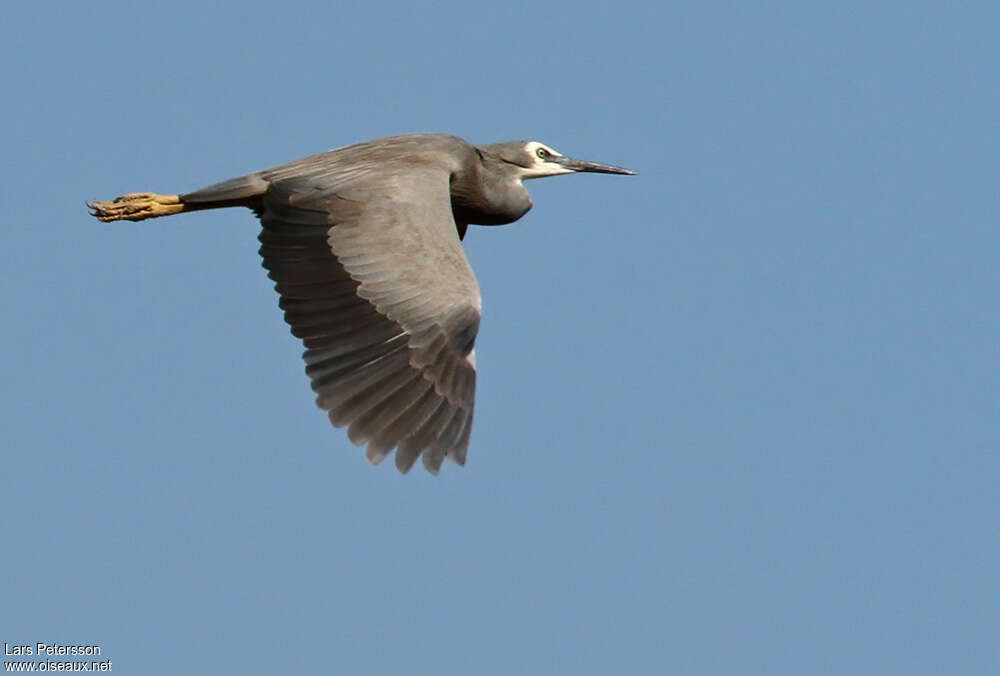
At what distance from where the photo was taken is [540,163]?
1277 cm

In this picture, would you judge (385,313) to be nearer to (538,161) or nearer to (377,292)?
(377,292)

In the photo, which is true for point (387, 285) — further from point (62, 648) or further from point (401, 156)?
point (62, 648)

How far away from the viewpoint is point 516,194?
12453 mm

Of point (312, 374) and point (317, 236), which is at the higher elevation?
point (317, 236)

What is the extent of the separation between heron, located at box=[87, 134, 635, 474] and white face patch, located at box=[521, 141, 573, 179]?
1.65m

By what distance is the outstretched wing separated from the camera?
9.72m

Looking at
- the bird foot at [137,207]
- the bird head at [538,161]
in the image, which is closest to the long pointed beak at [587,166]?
the bird head at [538,161]

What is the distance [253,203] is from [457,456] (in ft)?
8.31

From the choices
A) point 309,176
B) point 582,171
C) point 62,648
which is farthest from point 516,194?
point 62,648

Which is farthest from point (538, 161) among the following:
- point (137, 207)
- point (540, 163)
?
point (137, 207)

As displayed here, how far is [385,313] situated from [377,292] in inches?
5.6

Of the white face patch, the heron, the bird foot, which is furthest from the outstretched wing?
the white face patch

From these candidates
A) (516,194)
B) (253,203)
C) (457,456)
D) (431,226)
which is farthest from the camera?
(516,194)

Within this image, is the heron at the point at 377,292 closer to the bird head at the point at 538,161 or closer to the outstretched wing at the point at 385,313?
the outstretched wing at the point at 385,313
